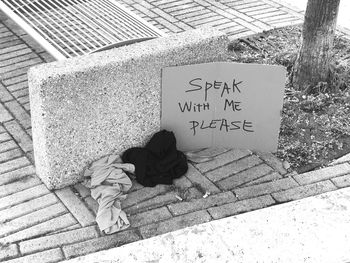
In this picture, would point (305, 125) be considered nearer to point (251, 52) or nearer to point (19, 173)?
point (251, 52)

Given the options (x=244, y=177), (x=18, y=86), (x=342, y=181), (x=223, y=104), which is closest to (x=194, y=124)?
(x=223, y=104)

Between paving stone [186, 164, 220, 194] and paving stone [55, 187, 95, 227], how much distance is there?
75 centimetres

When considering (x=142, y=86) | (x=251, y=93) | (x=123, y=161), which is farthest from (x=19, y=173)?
(x=251, y=93)

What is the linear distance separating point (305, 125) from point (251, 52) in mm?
1217

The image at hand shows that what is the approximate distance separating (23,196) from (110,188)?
0.56m

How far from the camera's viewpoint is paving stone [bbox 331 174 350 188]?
4.30 metres

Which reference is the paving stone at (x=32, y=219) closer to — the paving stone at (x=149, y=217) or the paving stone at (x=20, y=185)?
the paving stone at (x=20, y=185)

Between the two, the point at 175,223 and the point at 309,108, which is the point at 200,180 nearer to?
the point at 175,223

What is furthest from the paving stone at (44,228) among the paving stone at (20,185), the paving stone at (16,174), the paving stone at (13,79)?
the paving stone at (13,79)

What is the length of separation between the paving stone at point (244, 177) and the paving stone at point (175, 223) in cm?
32

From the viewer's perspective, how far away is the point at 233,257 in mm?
3705

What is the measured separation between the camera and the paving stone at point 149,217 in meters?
3.92

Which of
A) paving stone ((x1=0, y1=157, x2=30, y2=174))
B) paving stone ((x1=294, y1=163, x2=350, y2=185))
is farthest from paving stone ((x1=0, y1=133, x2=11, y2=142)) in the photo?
paving stone ((x1=294, y1=163, x2=350, y2=185))

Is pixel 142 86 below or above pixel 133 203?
above
